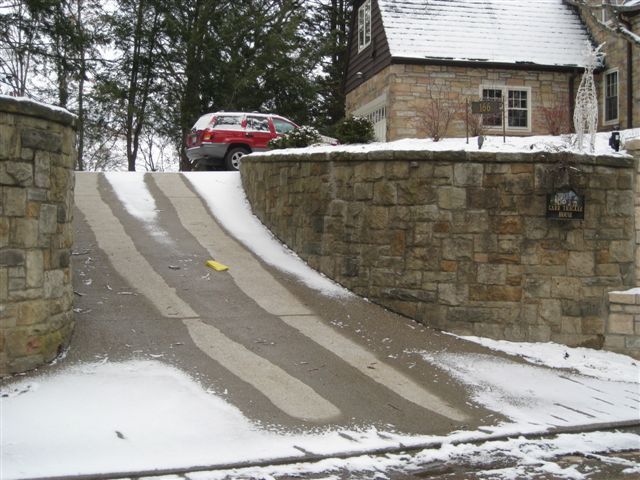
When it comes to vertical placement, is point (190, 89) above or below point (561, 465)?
above

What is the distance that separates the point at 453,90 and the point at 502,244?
1012 cm

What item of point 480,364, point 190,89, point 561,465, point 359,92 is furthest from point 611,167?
point 190,89

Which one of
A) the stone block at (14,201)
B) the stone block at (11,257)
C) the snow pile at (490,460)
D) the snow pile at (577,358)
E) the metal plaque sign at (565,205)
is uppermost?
the metal plaque sign at (565,205)

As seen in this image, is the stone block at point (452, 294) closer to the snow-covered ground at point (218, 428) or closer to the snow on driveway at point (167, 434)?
the snow-covered ground at point (218, 428)

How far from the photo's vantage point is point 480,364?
779cm

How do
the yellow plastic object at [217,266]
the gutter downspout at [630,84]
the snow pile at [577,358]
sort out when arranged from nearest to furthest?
the snow pile at [577,358], the yellow plastic object at [217,266], the gutter downspout at [630,84]

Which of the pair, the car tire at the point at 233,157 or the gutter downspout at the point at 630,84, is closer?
the car tire at the point at 233,157

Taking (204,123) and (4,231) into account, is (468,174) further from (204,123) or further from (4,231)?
(204,123)

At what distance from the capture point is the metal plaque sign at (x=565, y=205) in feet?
28.6

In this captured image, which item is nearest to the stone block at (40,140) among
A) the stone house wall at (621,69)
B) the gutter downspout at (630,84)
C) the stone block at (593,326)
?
the stone block at (593,326)

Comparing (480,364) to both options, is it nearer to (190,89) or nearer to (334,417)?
(334,417)

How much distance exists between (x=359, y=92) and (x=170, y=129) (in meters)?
9.11

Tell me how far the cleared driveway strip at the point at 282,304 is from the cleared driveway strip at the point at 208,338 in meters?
0.89

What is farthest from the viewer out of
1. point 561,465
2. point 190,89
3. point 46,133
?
point 190,89
